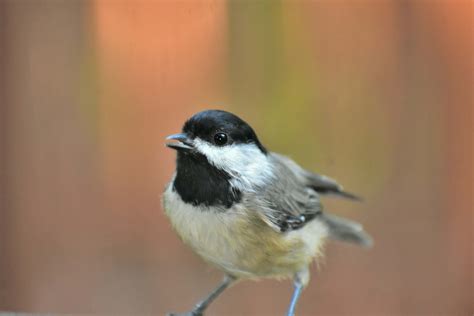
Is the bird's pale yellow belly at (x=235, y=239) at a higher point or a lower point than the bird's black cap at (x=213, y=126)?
lower

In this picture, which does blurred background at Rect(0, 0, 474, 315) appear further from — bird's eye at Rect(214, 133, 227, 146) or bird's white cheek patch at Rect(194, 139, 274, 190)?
bird's eye at Rect(214, 133, 227, 146)

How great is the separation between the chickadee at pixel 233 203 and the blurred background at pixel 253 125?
3.08ft

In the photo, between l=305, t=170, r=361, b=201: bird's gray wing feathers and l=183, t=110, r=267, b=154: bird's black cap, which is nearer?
l=183, t=110, r=267, b=154: bird's black cap

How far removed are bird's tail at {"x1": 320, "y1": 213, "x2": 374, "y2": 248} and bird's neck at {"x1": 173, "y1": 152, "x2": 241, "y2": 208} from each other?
85cm

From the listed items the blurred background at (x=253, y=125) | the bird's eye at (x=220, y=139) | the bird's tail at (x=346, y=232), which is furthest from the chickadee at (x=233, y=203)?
the blurred background at (x=253, y=125)

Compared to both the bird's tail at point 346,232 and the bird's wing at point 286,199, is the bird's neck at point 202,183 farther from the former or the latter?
the bird's tail at point 346,232

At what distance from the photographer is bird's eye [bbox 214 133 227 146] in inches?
74.4

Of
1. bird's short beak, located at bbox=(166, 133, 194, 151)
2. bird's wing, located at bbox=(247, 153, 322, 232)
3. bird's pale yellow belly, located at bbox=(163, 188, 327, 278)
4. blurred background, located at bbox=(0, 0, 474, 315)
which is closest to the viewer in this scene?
bird's short beak, located at bbox=(166, 133, 194, 151)

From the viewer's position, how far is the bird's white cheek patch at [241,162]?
1893 mm

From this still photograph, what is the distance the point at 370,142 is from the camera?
3188 millimetres

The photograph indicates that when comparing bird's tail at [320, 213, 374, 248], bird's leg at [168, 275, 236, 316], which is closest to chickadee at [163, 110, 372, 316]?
bird's leg at [168, 275, 236, 316]

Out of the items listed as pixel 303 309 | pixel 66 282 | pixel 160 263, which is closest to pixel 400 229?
pixel 303 309

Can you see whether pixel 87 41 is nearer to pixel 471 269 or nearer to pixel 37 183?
pixel 37 183

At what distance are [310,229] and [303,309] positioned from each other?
96 cm
